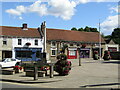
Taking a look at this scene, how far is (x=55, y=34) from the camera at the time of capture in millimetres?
48344

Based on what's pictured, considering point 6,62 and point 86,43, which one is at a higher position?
point 86,43

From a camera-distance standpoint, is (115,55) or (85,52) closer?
(115,55)

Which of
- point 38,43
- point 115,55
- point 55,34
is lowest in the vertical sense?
point 115,55

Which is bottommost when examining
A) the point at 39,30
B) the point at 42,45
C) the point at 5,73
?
the point at 5,73

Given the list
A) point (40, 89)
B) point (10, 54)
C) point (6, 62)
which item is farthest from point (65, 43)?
point (40, 89)

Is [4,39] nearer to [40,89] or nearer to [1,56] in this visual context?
[1,56]

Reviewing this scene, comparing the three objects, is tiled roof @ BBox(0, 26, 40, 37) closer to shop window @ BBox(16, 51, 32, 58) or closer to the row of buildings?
the row of buildings

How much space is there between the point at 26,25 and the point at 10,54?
7.89 meters

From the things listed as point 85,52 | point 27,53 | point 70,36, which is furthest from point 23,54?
point 85,52

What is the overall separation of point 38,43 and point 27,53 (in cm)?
319

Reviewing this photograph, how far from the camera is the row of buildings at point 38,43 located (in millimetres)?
42219

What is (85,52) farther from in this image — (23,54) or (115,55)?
(23,54)

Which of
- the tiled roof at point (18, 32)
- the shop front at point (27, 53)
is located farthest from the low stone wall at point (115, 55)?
the tiled roof at point (18, 32)

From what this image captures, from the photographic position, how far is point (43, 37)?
147 ft
